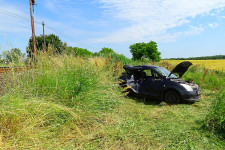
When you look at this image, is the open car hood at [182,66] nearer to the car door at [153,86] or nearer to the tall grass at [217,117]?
the car door at [153,86]

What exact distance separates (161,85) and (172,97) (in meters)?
0.61

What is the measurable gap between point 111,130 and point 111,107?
1.31m

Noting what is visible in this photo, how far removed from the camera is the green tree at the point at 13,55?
3888 mm

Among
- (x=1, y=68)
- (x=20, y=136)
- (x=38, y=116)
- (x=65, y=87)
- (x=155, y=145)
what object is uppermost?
(x=1, y=68)

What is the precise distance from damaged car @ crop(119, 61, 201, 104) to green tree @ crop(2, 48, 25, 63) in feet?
12.0

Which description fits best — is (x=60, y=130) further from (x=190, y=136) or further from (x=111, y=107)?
(x=190, y=136)

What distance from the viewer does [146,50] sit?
4766cm

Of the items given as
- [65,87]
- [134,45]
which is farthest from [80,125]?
[134,45]

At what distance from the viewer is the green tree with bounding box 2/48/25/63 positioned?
3888 mm

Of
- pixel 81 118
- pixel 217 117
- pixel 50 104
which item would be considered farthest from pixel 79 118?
pixel 217 117

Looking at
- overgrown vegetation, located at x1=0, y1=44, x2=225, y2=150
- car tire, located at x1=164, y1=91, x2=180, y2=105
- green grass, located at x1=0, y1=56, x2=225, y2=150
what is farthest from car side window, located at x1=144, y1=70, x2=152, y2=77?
overgrown vegetation, located at x1=0, y1=44, x2=225, y2=150

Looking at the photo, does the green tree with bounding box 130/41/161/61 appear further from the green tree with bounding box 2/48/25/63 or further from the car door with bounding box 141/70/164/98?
the green tree with bounding box 2/48/25/63

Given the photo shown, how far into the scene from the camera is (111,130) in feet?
11.5

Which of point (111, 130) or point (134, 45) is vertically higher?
point (134, 45)
